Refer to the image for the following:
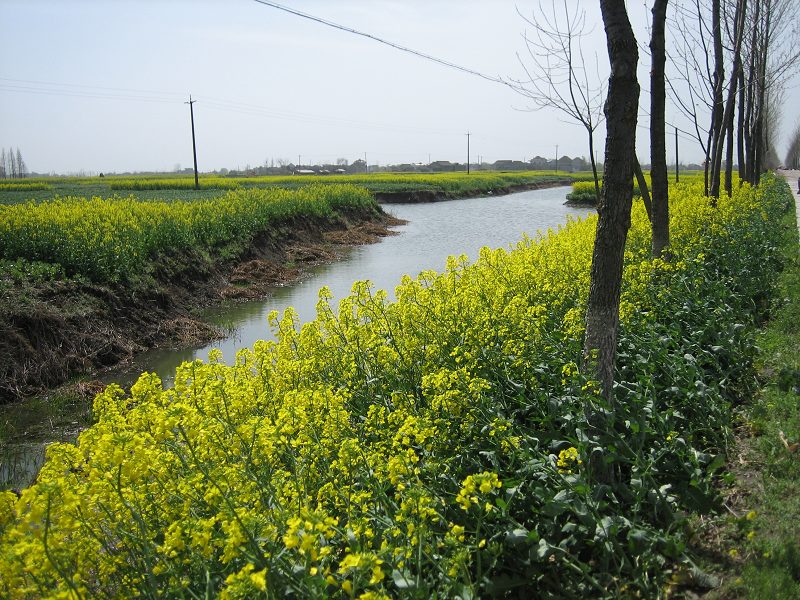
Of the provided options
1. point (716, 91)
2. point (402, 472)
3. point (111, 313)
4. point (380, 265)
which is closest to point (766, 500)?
point (402, 472)

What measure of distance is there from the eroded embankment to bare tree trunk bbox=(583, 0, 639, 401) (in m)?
7.23

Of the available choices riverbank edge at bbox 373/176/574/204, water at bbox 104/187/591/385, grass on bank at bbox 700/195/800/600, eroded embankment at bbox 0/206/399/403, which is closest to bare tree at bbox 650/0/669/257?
grass on bank at bbox 700/195/800/600

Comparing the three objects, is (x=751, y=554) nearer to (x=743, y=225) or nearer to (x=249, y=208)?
(x=743, y=225)

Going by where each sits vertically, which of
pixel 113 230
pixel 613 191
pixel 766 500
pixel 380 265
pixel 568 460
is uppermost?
pixel 613 191

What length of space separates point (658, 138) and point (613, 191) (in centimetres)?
454

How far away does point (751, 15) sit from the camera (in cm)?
1700

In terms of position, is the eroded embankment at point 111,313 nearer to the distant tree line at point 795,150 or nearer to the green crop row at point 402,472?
the green crop row at point 402,472

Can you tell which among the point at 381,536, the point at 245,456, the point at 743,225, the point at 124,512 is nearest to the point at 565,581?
the point at 381,536

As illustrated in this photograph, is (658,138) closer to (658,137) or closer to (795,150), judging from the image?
(658,137)

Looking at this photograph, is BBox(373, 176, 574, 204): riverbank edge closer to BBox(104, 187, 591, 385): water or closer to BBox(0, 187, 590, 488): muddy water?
BBox(0, 187, 590, 488): muddy water

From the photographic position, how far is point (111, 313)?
1074 centimetres

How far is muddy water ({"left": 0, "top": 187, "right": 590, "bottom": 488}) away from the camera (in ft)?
25.2

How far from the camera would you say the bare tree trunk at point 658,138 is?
7.97 meters

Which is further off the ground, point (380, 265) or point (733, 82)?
point (733, 82)
